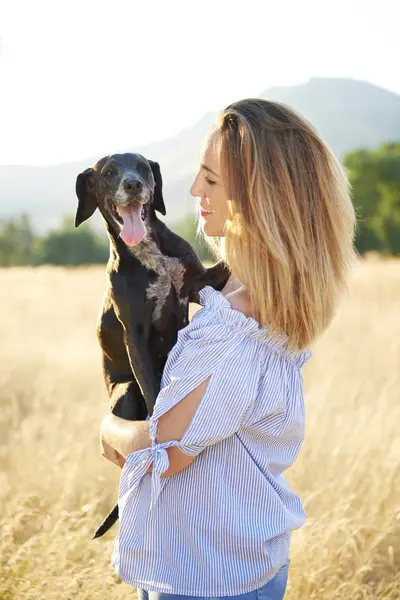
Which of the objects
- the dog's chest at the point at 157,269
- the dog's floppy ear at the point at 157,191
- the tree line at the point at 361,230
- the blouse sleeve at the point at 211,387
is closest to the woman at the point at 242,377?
the blouse sleeve at the point at 211,387

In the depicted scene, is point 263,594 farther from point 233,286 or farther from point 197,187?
point 197,187

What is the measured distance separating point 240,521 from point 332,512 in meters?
2.12

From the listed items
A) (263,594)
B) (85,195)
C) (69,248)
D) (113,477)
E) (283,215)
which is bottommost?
(69,248)

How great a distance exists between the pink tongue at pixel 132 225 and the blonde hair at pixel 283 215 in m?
0.42

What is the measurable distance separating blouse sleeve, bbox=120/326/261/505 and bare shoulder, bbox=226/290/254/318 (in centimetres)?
8

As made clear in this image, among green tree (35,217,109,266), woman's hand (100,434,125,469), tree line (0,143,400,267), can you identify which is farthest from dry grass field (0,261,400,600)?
green tree (35,217,109,266)

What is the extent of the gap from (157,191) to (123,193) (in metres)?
0.24

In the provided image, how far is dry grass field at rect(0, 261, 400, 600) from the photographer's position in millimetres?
3562

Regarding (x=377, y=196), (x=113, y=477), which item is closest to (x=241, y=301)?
(x=113, y=477)

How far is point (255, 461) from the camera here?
2.14m

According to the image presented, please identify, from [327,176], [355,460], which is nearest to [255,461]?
[327,176]

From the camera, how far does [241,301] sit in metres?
2.04

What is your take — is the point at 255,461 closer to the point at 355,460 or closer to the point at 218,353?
the point at 218,353

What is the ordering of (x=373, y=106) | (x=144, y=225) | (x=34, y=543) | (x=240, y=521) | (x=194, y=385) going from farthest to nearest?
(x=373, y=106) → (x=34, y=543) → (x=144, y=225) → (x=240, y=521) → (x=194, y=385)
